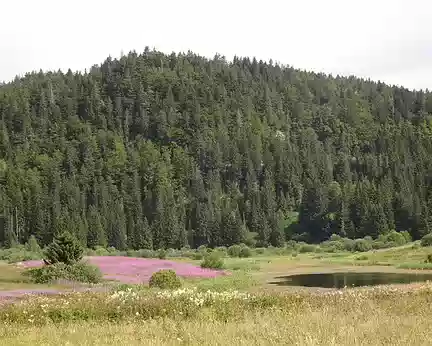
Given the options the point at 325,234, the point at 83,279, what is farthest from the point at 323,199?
the point at 83,279

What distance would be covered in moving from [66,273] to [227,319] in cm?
2510

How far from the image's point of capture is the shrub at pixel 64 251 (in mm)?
40344

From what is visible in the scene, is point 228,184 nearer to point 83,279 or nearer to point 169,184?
point 169,184

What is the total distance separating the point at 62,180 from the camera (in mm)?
176625

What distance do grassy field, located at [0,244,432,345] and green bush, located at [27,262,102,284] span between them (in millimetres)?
17542

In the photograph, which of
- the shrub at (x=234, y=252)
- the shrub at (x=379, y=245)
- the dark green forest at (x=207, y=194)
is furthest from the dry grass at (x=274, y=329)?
the dark green forest at (x=207, y=194)

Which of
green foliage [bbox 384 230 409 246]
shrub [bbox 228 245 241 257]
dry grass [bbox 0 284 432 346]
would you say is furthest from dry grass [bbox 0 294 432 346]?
green foliage [bbox 384 230 409 246]

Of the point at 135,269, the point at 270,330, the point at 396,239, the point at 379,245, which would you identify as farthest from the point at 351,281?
the point at 396,239

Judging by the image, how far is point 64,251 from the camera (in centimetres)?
4047

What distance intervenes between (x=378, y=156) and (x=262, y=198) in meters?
53.8

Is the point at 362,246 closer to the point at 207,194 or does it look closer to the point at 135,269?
the point at 135,269

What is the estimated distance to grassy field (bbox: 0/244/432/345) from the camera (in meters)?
10.7

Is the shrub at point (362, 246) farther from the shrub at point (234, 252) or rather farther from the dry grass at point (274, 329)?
the dry grass at point (274, 329)

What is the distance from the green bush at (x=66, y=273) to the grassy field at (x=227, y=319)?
17.5 m
